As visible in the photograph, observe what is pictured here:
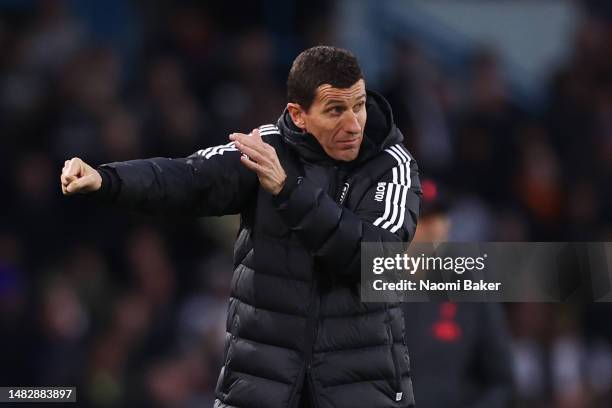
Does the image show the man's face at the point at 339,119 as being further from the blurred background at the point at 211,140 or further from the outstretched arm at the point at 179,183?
the blurred background at the point at 211,140

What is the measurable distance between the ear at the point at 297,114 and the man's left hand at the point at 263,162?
0.25 metres

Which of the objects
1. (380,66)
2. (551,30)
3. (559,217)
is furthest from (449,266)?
(551,30)

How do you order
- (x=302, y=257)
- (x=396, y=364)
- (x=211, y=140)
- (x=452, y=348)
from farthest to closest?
(x=211, y=140) < (x=452, y=348) < (x=396, y=364) < (x=302, y=257)

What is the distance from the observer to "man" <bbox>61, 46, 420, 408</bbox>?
12.6ft

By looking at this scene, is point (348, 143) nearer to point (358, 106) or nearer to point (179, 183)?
point (358, 106)

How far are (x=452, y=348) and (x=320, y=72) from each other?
1651 mm

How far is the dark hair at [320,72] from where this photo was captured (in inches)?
157

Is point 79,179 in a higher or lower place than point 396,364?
higher

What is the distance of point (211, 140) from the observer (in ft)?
27.1

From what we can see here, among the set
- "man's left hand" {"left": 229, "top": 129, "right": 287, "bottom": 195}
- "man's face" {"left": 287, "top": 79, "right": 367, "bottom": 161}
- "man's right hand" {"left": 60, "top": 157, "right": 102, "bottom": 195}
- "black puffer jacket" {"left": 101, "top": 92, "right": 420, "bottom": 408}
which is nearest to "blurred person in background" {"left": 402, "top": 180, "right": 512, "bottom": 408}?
"black puffer jacket" {"left": 101, "top": 92, "right": 420, "bottom": 408}

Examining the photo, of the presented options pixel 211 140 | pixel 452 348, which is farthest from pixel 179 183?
pixel 211 140

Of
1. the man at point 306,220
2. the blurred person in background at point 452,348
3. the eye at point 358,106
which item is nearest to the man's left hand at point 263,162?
the man at point 306,220

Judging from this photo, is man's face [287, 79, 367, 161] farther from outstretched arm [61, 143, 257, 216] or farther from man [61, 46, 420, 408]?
outstretched arm [61, 143, 257, 216]

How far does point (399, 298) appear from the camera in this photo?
4156mm
